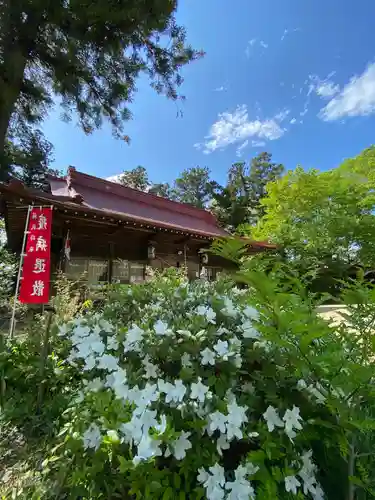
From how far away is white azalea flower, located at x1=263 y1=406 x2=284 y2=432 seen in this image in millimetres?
867

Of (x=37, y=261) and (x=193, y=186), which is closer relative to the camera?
(x=37, y=261)

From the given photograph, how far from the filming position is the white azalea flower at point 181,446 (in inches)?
30.8

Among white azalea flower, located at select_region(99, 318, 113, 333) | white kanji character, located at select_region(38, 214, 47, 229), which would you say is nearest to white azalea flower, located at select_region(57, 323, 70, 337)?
white azalea flower, located at select_region(99, 318, 113, 333)

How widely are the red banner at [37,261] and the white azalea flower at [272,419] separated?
3.97m

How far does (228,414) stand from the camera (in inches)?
33.2

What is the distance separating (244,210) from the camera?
52.9 feet

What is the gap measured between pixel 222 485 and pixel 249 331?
1.62 ft

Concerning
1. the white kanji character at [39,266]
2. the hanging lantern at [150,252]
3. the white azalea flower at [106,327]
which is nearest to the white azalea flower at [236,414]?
the white azalea flower at [106,327]

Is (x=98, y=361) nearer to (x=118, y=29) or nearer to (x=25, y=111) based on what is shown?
(x=118, y=29)

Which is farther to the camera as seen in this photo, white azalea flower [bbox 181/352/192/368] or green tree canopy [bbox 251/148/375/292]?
green tree canopy [bbox 251/148/375/292]

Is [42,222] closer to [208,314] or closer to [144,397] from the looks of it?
[208,314]

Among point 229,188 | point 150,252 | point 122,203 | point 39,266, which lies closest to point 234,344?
point 39,266

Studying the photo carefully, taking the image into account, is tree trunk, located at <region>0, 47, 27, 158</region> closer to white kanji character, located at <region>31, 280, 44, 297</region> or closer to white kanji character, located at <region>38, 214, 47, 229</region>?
white kanji character, located at <region>38, 214, 47, 229</region>

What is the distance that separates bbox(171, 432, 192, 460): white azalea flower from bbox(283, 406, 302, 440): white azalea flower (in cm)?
30
